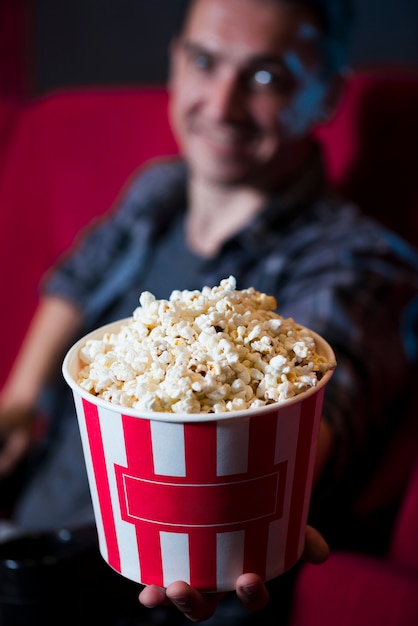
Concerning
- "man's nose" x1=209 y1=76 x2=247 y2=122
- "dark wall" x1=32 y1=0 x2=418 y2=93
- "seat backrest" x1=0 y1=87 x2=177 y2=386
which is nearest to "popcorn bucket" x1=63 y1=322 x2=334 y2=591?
"man's nose" x1=209 y1=76 x2=247 y2=122

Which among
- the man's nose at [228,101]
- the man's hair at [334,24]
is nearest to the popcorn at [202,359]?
the man's nose at [228,101]

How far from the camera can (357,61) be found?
1982mm

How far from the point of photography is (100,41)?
7.56 ft

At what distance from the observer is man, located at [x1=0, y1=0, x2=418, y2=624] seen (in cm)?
102

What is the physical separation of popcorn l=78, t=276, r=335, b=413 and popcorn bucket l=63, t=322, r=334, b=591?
13 millimetres

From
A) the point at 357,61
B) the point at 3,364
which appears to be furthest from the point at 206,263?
the point at 357,61

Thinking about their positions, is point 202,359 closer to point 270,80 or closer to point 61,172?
point 270,80

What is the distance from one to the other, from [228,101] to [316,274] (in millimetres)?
370

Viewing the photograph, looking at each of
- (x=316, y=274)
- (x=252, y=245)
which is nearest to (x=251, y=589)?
(x=316, y=274)

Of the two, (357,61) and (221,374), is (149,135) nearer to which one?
(357,61)

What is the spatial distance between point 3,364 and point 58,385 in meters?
0.22

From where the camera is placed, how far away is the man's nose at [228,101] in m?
1.23

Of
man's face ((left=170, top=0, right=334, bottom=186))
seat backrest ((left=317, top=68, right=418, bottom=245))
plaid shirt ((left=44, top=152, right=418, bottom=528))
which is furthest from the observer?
seat backrest ((left=317, top=68, right=418, bottom=245))

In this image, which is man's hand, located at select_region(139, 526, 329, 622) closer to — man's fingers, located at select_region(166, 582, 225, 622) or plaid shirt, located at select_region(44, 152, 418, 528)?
man's fingers, located at select_region(166, 582, 225, 622)
